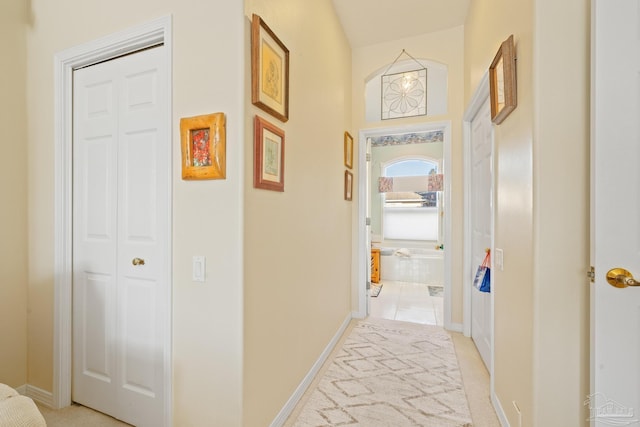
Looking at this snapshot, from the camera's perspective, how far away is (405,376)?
2135 millimetres

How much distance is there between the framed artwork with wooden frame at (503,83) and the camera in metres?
1.38

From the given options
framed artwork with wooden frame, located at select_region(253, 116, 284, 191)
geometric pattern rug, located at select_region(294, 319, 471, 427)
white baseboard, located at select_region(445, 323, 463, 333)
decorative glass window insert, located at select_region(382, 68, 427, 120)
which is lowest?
geometric pattern rug, located at select_region(294, 319, 471, 427)

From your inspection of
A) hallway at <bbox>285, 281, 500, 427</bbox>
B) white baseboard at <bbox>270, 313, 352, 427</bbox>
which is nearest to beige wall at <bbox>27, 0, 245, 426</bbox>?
white baseboard at <bbox>270, 313, 352, 427</bbox>

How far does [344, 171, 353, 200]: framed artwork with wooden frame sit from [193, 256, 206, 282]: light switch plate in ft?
6.34

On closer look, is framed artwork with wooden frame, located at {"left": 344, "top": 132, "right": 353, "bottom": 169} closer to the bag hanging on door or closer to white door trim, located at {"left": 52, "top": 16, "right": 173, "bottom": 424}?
the bag hanging on door

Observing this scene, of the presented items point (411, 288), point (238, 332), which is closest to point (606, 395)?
point (238, 332)

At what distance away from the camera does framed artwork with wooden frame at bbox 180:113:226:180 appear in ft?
4.21

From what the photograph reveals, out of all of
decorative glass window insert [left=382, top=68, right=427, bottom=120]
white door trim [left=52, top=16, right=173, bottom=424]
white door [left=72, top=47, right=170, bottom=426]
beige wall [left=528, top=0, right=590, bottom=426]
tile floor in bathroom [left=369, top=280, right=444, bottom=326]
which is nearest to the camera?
beige wall [left=528, top=0, right=590, bottom=426]

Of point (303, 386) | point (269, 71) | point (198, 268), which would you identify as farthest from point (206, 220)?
point (303, 386)

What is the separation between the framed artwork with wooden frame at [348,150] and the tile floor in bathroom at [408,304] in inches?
72.4

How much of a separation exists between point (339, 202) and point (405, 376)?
5.25 feet

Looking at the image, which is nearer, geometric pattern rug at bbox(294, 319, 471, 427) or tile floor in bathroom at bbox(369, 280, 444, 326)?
geometric pattern rug at bbox(294, 319, 471, 427)

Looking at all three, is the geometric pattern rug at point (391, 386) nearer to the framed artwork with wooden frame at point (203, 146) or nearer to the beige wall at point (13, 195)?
the framed artwork with wooden frame at point (203, 146)

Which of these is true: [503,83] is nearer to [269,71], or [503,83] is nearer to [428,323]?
[269,71]
